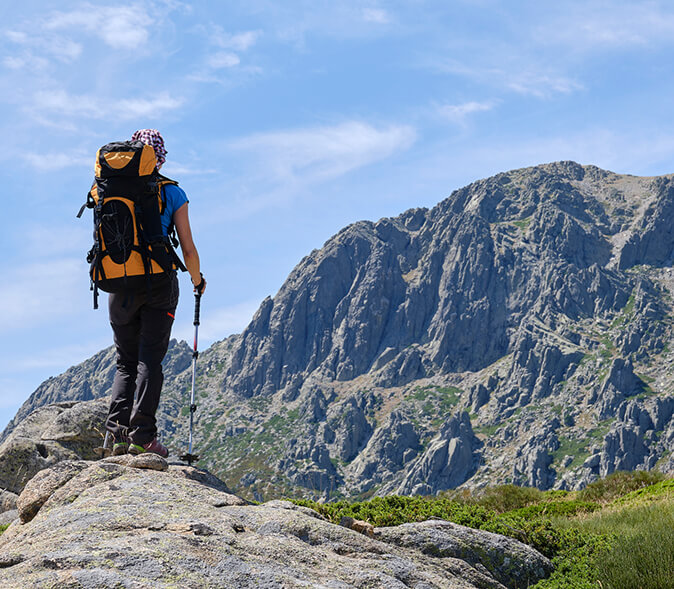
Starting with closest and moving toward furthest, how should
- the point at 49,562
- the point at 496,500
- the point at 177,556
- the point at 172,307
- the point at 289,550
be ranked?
the point at 49,562 → the point at 177,556 → the point at 289,550 → the point at 172,307 → the point at 496,500

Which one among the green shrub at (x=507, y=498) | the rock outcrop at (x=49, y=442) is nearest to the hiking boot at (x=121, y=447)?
the rock outcrop at (x=49, y=442)

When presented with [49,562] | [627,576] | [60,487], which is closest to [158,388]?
[60,487]

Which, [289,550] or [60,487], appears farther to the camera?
[60,487]

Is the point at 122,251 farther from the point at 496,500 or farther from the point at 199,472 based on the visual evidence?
the point at 496,500

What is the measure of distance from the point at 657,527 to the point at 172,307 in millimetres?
7354

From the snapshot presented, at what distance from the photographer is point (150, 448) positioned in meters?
8.20

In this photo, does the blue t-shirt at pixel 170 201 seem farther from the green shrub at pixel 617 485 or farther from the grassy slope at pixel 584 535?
the green shrub at pixel 617 485

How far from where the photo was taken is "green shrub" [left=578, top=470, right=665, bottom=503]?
15.8 meters

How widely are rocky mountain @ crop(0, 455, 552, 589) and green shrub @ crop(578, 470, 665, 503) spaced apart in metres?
9.23

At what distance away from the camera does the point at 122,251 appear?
312 inches

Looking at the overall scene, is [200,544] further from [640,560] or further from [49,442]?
[49,442]

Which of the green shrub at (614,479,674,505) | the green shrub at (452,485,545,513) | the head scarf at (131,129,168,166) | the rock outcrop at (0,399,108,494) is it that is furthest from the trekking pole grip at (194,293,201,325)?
the green shrub at (614,479,674,505)

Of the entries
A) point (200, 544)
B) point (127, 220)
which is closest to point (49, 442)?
point (127, 220)

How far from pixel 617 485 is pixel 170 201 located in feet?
47.0
